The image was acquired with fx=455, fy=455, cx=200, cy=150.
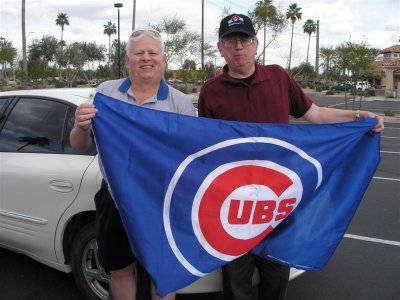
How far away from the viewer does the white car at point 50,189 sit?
3.14 meters

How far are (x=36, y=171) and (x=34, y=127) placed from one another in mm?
420

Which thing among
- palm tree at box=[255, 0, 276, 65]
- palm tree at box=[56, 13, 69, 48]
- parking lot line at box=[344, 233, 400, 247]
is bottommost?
parking lot line at box=[344, 233, 400, 247]

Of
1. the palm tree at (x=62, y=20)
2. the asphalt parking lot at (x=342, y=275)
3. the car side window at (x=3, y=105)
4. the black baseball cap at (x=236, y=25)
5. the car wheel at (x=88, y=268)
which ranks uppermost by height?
the palm tree at (x=62, y=20)

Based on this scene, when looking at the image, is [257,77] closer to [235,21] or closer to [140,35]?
[235,21]

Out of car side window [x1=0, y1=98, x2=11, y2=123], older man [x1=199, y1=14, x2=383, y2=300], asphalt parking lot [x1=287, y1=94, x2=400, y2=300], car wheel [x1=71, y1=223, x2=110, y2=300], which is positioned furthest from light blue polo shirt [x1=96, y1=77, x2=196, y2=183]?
asphalt parking lot [x1=287, y1=94, x2=400, y2=300]

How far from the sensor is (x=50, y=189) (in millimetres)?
3234

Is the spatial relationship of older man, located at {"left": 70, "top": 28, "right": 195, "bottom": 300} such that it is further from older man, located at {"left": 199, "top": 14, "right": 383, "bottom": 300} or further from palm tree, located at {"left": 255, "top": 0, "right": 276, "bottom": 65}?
palm tree, located at {"left": 255, "top": 0, "right": 276, "bottom": 65}

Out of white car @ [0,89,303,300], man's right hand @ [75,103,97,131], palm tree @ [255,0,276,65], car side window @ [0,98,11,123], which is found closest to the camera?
man's right hand @ [75,103,97,131]

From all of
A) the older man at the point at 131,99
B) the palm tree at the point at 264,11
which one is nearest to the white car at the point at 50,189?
the older man at the point at 131,99

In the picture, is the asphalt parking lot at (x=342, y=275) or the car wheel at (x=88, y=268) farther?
the asphalt parking lot at (x=342, y=275)

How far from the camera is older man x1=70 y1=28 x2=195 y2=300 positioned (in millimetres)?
2492

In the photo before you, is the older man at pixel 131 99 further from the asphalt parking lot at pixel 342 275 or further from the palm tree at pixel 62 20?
the palm tree at pixel 62 20

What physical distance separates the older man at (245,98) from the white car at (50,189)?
0.25 m

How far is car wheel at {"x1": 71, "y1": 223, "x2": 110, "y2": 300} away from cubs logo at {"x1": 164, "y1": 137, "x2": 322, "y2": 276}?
882 millimetres
